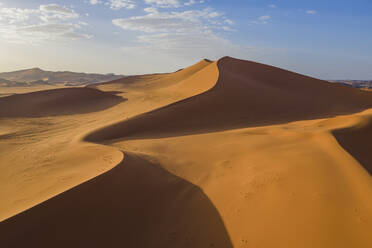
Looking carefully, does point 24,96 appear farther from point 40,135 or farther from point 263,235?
point 263,235

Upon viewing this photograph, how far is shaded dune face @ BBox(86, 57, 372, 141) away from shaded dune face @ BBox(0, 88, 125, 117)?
20.2 feet

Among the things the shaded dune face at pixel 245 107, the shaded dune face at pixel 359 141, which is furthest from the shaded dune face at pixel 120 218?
the shaded dune face at pixel 245 107

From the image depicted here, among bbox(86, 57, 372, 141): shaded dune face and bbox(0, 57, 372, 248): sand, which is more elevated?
bbox(86, 57, 372, 141): shaded dune face

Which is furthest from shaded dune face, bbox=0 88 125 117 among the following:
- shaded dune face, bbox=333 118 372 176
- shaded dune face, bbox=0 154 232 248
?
shaded dune face, bbox=333 118 372 176

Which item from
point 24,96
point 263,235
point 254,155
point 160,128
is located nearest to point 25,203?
point 263,235

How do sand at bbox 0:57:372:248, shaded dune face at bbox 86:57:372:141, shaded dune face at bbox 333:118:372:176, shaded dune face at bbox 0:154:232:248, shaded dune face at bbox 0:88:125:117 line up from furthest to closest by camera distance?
1. shaded dune face at bbox 0:88:125:117
2. shaded dune face at bbox 86:57:372:141
3. shaded dune face at bbox 333:118:372:176
4. sand at bbox 0:57:372:248
5. shaded dune face at bbox 0:154:232:248

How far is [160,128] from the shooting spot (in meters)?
9.43

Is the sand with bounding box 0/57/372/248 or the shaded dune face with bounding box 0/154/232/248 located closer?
the shaded dune face with bounding box 0/154/232/248

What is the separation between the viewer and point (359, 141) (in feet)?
19.3

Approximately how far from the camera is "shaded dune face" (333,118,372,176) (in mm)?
5027

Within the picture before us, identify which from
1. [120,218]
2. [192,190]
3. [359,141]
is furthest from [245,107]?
[120,218]

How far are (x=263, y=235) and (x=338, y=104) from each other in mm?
14082

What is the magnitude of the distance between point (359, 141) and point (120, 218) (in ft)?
19.0

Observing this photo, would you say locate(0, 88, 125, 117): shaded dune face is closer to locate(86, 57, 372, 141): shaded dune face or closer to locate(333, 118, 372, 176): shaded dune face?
locate(86, 57, 372, 141): shaded dune face
